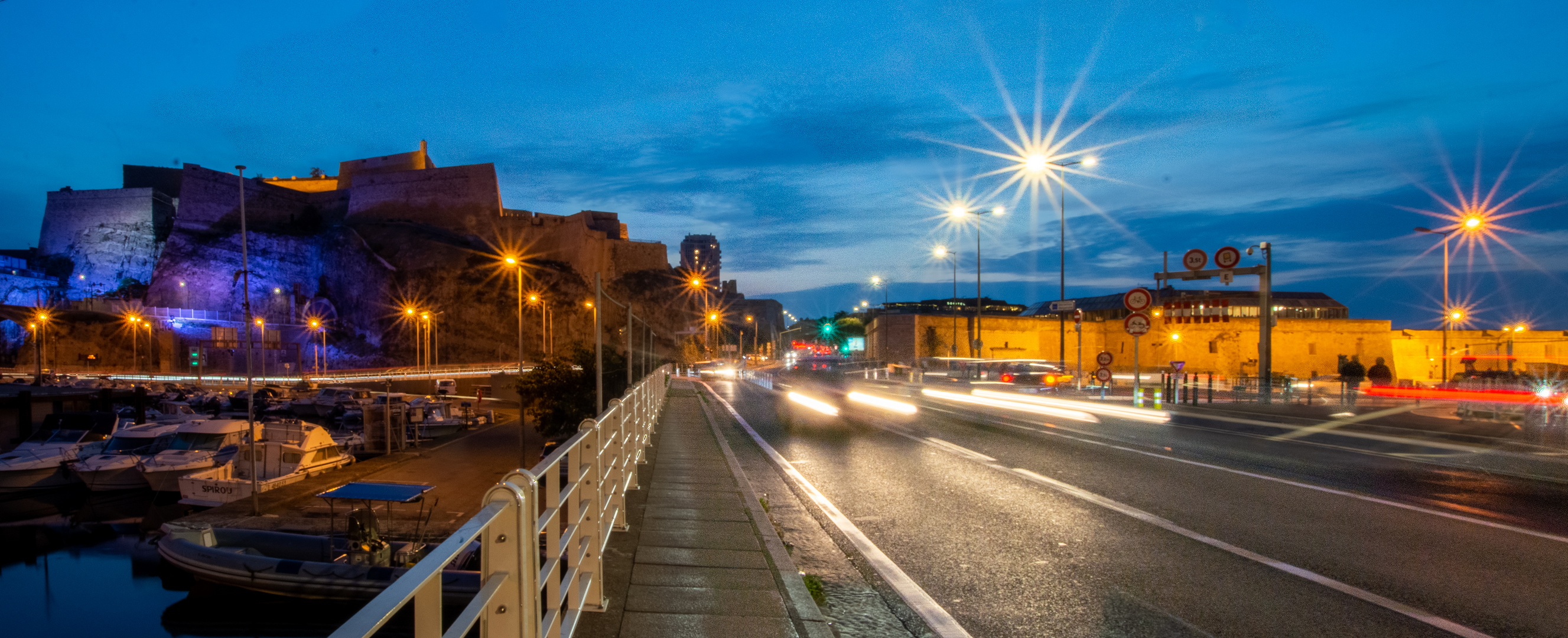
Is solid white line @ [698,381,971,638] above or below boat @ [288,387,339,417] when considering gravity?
above

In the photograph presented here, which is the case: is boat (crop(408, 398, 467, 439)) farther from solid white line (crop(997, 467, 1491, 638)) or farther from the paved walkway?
solid white line (crop(997, 467, 1491, 638))

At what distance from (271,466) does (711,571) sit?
29593 millimetres

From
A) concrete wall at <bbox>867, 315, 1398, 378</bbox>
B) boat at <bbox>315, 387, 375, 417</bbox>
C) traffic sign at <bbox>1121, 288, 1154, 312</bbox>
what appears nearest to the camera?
traffic sign at <bbox>1121, 288, 1154, 312</bbox>

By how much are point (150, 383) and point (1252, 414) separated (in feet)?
232

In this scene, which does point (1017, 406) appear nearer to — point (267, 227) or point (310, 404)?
point (310, 404)

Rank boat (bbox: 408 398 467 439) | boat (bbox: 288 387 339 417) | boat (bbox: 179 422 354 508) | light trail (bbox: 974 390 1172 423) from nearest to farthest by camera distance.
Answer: light trail (bbox: 974 390 1172 423), boat (bbox: 179 422 354 508), boat (bbox: 408 398 467 439), boat (bbox: 288 387 339 417)

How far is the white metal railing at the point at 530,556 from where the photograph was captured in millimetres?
2053

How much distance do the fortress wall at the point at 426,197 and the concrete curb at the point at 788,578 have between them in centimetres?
9901

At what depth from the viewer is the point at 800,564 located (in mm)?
6938

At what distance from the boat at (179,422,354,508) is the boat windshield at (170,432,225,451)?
156cm

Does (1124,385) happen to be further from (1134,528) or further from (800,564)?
(800,564)

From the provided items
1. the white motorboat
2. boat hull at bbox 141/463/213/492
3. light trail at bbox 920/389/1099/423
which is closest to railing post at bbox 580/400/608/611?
light trail at bbox 920/389/1099/423

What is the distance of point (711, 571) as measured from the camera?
606cm

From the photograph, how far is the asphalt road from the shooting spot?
18.1 feet
